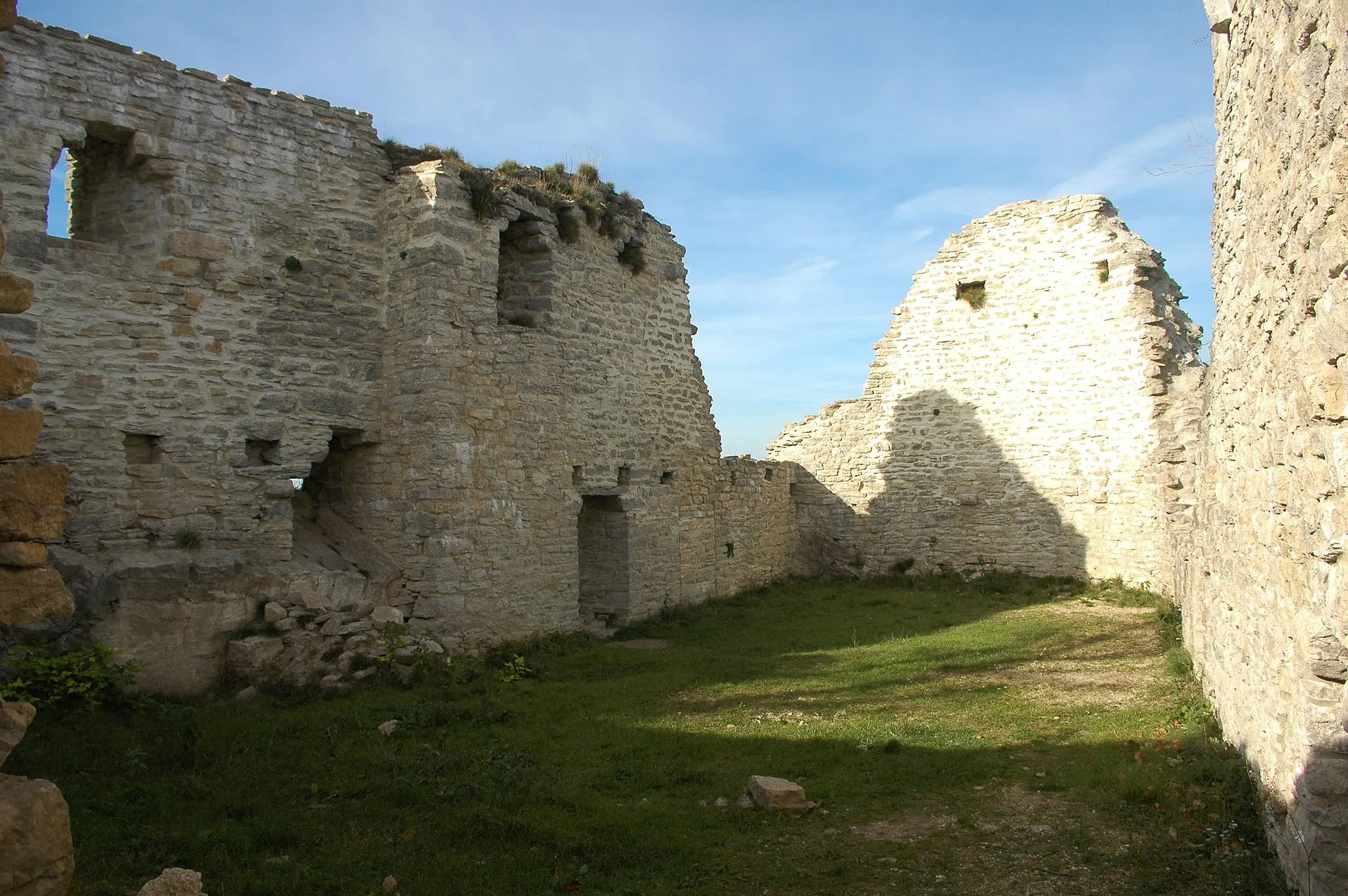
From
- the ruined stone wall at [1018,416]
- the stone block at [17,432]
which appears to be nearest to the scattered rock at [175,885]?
the stone block at [17,432]

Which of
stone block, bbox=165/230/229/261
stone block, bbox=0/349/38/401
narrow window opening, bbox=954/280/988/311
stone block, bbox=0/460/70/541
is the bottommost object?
stone block, bbox=0/460/70/541

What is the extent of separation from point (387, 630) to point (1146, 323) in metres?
11.5

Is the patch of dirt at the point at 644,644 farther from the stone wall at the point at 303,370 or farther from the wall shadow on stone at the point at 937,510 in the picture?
the wall shadow on stone at the point at 937,510

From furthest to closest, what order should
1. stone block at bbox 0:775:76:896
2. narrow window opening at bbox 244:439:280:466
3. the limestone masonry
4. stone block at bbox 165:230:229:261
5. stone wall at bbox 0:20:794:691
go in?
narrow window opening at bbox 244:439:280:466
stone block at bbox 165:230:229:261
stone wall at bbox 0:20:794:691
the limestone masonry
stone block at bbox 0:775:76:896

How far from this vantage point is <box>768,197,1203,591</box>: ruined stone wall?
13.8 metres

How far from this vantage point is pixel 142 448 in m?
8.23

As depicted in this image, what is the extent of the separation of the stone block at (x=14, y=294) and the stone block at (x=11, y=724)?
55.6 inches

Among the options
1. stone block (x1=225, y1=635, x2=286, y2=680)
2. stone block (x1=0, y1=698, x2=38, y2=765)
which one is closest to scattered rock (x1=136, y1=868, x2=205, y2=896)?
stone block (x1=0, y1=698, x2=38, y2=765)

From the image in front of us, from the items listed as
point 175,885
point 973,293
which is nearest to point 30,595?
point 175,885

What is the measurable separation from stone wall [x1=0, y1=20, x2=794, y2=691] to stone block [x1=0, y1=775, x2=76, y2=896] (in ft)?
16.2

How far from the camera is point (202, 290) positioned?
28.1 feet

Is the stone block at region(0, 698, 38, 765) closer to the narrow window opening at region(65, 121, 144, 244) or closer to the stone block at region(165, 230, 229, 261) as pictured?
the stone block at region(165, 230, 229, 261)

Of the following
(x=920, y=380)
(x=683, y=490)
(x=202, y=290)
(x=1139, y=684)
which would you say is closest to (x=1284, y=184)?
(x=1139, y=684)

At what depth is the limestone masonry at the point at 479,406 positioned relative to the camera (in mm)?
3684
